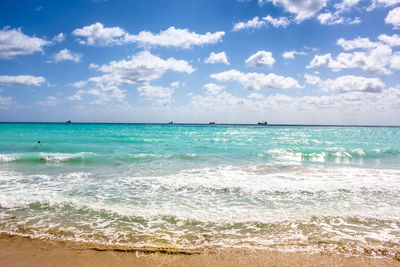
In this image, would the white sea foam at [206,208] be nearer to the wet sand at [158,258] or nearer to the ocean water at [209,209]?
the ocean water at [209,209]

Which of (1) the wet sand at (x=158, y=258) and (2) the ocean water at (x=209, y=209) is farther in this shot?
(2) the ocean water at (x=209, y=209)

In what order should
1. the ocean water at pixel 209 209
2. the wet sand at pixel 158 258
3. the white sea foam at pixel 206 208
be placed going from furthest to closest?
the white sea foam at pixel 206 208
the ocean water at pixel 209 209
the wet sand at pixel 158 258

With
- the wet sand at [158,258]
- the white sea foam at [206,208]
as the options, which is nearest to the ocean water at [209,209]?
the white sea foam at [206,208]

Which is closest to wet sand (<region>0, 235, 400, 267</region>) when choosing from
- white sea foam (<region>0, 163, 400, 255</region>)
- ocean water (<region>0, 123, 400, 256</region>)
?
ocean water (<region>0, 123, 400, 256</region>)

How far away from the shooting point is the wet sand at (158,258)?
3.96 meters

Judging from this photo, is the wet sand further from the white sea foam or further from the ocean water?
the white sea foam

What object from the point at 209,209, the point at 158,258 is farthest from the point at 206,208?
the point at 158,258

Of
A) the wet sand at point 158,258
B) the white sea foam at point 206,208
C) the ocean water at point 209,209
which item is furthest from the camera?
the white sea foam at point 206,208

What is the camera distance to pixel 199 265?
392 cm

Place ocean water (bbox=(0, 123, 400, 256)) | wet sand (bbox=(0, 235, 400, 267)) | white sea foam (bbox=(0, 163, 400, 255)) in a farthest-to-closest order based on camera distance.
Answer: white sea foam (bbox=(0, 163, 400, 255)), ocean water (bbox=(0, 123, 400, 256)), wet sand (bbox=(0, 235, 400, 267))

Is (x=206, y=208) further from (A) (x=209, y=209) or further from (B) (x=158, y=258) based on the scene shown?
(B) (x=158, y=258)

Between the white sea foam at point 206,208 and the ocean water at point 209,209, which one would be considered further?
the white sea foam at point 206,208

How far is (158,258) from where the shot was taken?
4.09m

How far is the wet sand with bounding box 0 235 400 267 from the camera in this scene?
13.0 feet
